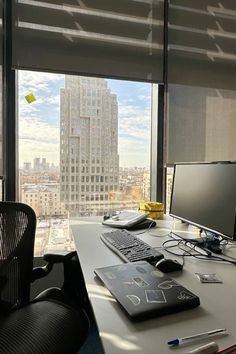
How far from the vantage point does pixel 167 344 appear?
2.24 ft

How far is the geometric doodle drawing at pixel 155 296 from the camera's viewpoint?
83 centimetres

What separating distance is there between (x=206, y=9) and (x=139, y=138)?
141cm

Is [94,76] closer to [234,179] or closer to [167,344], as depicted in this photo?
[234,179]

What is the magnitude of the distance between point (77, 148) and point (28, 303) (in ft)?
4.45

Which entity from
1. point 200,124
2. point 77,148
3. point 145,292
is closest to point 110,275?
point 145,292

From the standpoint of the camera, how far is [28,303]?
1.34 m

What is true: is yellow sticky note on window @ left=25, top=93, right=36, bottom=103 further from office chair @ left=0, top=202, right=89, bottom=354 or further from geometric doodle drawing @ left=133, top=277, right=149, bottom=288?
geometric doodle drawing @ left=133, top=277, right=149, bottom=288

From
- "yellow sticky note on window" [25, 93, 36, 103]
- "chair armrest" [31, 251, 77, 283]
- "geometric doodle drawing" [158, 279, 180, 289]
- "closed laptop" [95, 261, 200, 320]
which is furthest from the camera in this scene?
"yellow sticky note on window" [25, 93, 36, 103]

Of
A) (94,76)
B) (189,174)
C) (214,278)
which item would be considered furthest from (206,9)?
(214,278)

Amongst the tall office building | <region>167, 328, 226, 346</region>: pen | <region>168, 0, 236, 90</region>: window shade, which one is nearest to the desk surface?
<region>167, 328, 226, 346</region>: pen

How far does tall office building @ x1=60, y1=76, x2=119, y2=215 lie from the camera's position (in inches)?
92.7

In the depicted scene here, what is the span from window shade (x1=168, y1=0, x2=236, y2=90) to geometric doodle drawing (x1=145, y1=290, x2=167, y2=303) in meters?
2.09

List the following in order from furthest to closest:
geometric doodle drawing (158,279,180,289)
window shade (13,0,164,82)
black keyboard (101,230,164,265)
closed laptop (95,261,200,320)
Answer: window shade (13,0,164,82), black keyboard (101,230,164,265), geometric doodle drawing (158,279,180,289), closed laptop (95,261,200,320)

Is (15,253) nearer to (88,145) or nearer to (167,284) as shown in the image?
(167,284)
